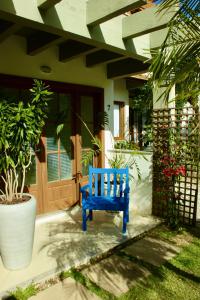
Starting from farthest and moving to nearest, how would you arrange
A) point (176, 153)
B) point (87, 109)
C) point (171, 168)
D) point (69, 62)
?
point (87, 109) < point (69, 62) < point (176, 153) < point (171, 168)

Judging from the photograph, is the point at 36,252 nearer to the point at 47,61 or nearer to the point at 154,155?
the point at 154,155

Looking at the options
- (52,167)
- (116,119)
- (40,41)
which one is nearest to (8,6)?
(40,41)

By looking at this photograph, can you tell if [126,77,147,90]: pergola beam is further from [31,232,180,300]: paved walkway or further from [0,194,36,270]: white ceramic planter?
[0,194,36,270]: white ceramic planter

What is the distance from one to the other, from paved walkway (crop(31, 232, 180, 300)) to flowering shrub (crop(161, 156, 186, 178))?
102 centimetres

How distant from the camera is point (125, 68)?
500 cm

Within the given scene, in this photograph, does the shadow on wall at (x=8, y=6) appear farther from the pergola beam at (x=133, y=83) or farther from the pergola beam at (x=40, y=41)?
the pergola beam at (x=133, y=83)

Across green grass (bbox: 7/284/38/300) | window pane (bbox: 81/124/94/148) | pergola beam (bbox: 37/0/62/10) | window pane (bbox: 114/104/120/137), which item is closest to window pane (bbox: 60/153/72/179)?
window pane (bbox: 81/124/94/148)

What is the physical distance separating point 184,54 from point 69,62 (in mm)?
2973

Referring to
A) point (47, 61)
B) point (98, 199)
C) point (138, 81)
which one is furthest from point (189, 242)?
point (138, 81)

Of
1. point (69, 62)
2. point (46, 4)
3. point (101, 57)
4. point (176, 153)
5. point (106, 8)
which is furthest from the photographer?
point (69, 62)

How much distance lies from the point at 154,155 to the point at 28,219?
2457 millimetres

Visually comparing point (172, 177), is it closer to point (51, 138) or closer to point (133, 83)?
point (51, 138)

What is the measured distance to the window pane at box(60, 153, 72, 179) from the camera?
4750 millimetres

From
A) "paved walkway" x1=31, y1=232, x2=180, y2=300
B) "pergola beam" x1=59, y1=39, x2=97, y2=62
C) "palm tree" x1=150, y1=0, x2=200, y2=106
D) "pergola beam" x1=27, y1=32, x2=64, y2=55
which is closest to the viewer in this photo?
"palm tree" x1=150, y1=0, x2=200, y2=106
